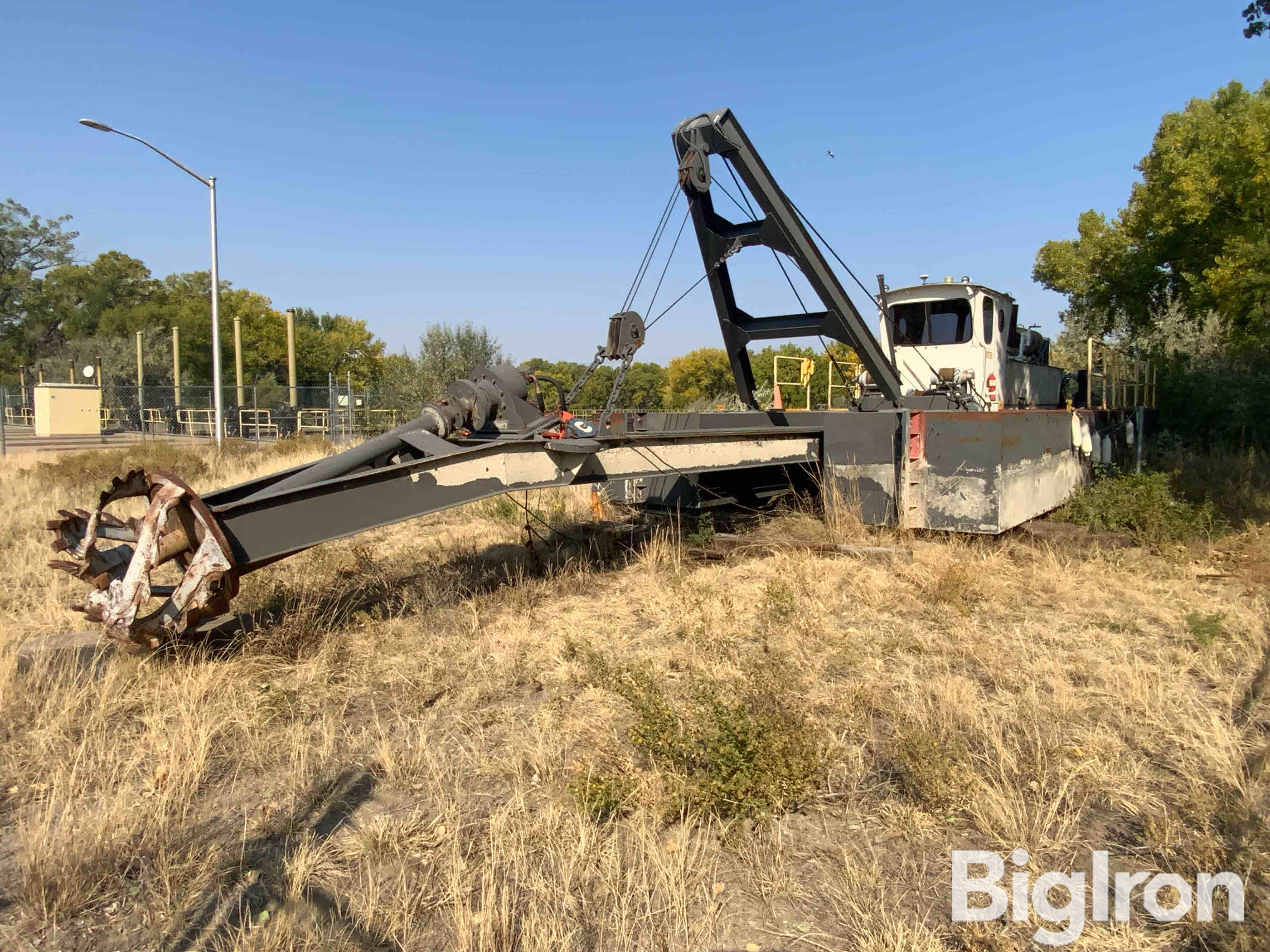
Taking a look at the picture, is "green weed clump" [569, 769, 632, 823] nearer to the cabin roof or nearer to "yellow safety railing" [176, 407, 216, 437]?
the cabin roof

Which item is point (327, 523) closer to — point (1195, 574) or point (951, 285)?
point (1195, 574)

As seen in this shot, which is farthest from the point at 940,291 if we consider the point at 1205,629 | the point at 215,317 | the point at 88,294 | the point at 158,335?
the point at 88,294

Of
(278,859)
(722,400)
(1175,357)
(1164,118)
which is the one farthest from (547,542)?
(1164,118)

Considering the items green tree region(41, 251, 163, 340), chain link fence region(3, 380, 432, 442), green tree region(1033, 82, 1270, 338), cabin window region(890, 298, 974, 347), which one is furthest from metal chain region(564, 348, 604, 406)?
green tree region(41, 251, 163, 340)

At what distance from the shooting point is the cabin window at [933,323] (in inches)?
410

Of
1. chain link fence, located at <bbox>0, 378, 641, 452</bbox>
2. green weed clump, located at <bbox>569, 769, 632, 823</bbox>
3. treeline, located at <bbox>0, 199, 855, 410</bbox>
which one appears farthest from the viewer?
treeline, located at <bbox>0, 199, 855, 410</bbox>

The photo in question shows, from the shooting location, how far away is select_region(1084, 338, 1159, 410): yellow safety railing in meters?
11.6

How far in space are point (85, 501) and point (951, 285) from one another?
41.6 feet

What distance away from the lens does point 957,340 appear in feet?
34.4

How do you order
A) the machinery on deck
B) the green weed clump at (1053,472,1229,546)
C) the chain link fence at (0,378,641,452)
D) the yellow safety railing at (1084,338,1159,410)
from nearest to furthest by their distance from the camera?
the machinery on deck → the green weed clump at (1053,472,1229,546) → the yellow safety railing at (1084,338,1159,410) → the chain link fence at (0,378,641,452)

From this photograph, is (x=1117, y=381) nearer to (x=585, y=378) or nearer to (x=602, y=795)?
(x=585, y=378)

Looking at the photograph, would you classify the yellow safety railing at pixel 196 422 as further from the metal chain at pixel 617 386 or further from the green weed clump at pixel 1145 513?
the green weed clump at pixel 1145 513

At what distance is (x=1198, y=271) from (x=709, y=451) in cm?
2522

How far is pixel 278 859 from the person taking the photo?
3.02 m
